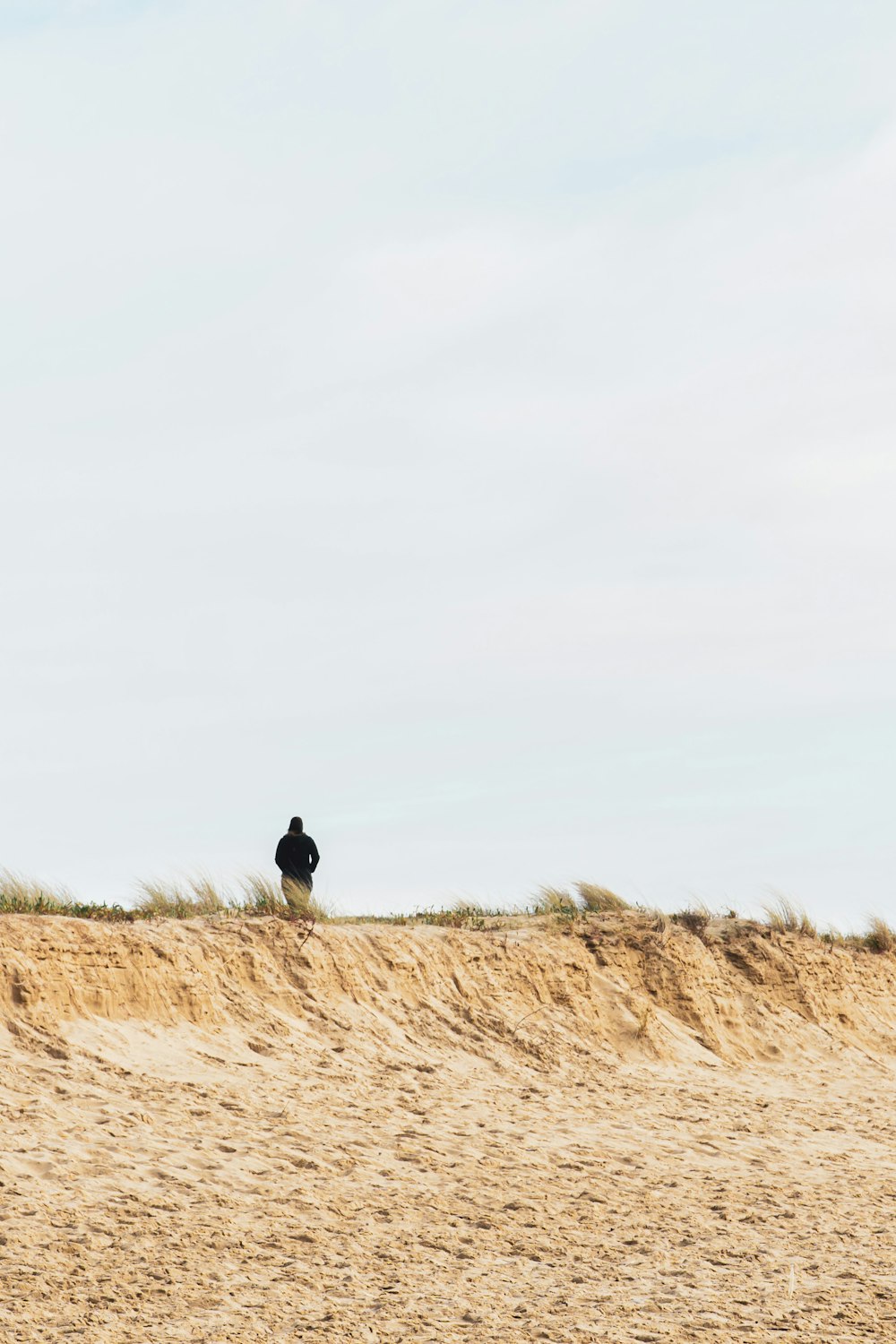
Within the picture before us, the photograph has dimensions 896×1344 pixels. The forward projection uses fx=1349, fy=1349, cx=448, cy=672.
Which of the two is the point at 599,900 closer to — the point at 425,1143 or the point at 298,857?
the point at 298,857

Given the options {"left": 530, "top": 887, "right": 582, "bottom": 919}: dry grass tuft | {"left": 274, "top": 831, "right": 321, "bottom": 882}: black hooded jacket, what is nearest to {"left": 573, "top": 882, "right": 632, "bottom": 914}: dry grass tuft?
{"left": 530, "top": 887, "right": 582, "bottom": 919}: dry grass tuft

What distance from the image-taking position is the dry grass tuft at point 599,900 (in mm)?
19562

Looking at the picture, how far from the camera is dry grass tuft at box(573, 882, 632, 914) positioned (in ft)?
64.2

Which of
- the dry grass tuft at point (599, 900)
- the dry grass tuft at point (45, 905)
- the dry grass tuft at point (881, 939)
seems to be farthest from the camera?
the dry grass tuft at point (881, 939)

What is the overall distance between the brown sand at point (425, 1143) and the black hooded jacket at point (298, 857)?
129 cm

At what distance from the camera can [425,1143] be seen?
1180 centimetres

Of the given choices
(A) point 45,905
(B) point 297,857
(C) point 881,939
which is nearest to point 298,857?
(B) point 297,857

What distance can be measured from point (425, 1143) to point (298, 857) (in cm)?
560

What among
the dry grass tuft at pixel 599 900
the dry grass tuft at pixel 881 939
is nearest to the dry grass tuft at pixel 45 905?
the dry grass tuft at pixel 599 900

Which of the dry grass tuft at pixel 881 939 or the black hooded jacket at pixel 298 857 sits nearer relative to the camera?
the black hooded jacket at pixel 298 857

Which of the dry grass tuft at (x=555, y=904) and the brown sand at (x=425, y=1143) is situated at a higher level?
the dry grass tuft at (x=555, y=904)

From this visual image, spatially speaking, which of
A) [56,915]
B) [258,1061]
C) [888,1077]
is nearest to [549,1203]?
[258,1061]

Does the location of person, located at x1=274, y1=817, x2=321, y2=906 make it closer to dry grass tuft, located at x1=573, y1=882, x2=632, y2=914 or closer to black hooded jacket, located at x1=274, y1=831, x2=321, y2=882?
black hooded jacket, located at x1=274, y1=831, x2=321, y2=882

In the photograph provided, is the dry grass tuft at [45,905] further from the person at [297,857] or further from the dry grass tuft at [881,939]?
Result: the dry grass tuft at [881,939]
